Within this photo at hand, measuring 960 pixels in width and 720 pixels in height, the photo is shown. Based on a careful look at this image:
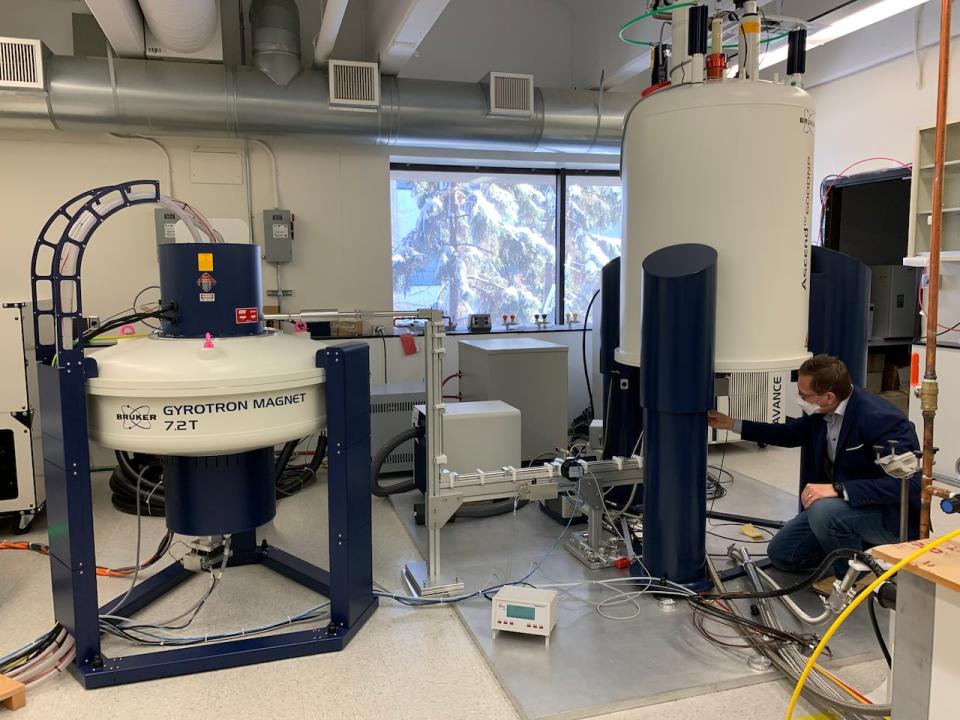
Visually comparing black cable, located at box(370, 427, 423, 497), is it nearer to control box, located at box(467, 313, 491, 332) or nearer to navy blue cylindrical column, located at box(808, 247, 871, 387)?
control box, located at box(467, 313, 491, 332)

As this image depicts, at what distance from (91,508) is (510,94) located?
3.26 metres

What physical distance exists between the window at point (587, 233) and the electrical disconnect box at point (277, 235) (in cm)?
233

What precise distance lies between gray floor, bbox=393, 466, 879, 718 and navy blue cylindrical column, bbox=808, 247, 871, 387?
0.97 metres

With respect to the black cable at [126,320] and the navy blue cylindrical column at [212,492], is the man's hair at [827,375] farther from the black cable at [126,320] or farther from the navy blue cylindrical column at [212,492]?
the black cable at [126,320]

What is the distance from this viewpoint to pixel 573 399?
5484 mm

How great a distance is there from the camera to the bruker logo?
2133mm

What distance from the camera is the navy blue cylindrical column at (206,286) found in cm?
232

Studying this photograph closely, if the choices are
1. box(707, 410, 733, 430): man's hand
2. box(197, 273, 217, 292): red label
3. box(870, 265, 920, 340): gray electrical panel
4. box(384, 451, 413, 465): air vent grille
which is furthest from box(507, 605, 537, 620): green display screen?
box(870, 265, 920, 340): gray electrical panel

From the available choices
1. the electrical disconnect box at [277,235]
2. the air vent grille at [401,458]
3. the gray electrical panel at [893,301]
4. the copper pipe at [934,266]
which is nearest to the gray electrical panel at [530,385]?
the air vent grille at [401,458]

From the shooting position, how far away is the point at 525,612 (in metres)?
2.38

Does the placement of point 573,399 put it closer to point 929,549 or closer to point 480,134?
point 480,134

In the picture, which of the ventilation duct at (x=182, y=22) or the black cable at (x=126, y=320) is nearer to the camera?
the black cable at (x=126, y=320)

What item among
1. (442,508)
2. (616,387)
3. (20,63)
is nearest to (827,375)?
(616,387)

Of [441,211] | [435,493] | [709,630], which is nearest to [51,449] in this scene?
[435,493]
